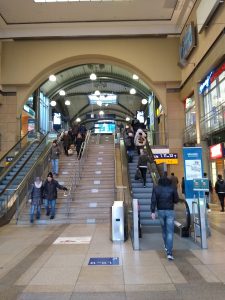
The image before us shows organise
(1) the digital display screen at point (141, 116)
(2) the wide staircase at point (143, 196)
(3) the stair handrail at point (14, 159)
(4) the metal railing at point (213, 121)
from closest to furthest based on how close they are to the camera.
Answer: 1. (2) the wide staircase at point (143, 196)
2. (4) the metal railing at point (213, 121)
3. (3) the stair handrail at point (14, 159)
4. (1) the digital display screen at point (141, 116)

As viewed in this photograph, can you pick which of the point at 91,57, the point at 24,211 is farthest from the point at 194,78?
the point at 24,211

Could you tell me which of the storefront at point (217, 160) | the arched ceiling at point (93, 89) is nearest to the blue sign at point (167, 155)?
the storefront at point (217, 160)

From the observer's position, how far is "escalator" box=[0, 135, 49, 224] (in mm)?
11875

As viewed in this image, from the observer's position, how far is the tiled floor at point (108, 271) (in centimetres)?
446

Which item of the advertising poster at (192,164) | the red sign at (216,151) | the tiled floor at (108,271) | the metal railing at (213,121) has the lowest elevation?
the tiled floor at (108,271)

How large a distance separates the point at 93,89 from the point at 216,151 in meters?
24.3

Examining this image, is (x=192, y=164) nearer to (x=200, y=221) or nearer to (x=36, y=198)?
(x=200, y=221)

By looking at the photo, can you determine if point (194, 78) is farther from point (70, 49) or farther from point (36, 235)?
point (36, 235)

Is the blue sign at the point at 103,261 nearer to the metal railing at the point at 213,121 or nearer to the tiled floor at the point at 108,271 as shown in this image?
the tiled floor at the point at 108,271

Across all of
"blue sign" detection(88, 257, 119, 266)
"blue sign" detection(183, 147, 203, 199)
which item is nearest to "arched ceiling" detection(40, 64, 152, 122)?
"blue sign" detection(183, 147, 203, 199)

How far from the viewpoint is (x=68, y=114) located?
44594 millimetres

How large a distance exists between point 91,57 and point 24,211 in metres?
11.6

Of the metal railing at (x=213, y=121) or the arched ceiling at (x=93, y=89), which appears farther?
the arched ceiling at (x=93, y=89)

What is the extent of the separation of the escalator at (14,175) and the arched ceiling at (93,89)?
9843 mm
